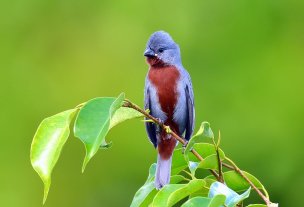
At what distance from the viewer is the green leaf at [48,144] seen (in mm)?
2197

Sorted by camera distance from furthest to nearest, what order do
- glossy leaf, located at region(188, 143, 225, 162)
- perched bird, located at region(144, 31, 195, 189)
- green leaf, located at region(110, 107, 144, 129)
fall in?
perched bird, located at region(144, 31, 195, 189) < glossy leaf, located at region(188, 143, 225, 162) < green leaf, located at region(110, 107, 144, 129)

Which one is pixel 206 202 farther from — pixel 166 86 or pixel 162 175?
pixel 166 86

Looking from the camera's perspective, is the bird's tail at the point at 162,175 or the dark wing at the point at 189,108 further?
the dark wing at the point at 189,108

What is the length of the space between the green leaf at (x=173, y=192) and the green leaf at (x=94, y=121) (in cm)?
22

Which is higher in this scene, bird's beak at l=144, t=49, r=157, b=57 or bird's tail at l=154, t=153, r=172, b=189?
bird's beak at l=144, t=49, r=157, b=57

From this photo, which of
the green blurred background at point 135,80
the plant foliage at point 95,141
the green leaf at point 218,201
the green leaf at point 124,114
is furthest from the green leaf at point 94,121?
the green blurred background at point 135,80

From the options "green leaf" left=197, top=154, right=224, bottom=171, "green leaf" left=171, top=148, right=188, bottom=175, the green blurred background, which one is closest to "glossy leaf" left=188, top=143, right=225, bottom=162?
"green leaf" left=171, top=148, right=188, bottom=175

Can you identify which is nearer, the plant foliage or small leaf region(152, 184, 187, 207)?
the plant foliage

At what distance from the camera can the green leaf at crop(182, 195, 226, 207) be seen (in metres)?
2.15

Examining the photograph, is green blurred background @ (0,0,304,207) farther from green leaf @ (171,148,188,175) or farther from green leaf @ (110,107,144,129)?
green leaf @ (110,107,144,129)

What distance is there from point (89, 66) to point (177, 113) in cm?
527

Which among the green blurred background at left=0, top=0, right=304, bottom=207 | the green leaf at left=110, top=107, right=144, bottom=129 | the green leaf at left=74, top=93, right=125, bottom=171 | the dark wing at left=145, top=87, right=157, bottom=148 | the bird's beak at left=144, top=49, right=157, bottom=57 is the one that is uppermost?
the green leaf at left=74, top=93, right=125, bottom=171

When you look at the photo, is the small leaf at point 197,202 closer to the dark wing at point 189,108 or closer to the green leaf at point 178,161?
the green leaf at point 178,161

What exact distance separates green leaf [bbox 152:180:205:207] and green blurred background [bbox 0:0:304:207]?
5533 millimetres
